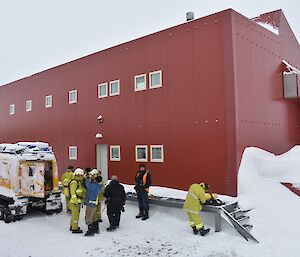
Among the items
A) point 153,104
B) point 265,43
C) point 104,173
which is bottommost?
point 104,173

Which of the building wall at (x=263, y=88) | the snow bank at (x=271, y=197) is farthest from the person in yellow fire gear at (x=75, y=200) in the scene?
the building wall at (x=263, y=88)

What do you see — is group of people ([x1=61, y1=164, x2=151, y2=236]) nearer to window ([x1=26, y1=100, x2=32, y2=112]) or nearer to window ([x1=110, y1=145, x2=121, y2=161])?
window ([x1=110, y1=145, x2=121, y2=161])

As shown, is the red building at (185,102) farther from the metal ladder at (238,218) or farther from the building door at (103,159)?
the metal ladder at (238,218)

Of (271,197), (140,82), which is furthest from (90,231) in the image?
(140,82)

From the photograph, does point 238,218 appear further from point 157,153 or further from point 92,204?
point 157,153

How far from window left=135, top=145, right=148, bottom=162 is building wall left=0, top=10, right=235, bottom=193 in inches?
8.9

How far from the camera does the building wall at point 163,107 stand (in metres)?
11.1

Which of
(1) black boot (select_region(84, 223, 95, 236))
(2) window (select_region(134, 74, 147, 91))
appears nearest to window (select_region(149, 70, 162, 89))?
(2) window (select_region(134, 74, 147, 91))

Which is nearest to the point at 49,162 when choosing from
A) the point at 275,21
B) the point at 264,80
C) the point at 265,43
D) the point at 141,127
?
the point at 141,127

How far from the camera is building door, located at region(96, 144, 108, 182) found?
15.2 m

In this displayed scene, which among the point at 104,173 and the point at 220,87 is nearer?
the point at 220,87

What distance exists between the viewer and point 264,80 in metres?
12.7

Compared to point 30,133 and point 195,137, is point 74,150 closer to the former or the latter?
point 30,133

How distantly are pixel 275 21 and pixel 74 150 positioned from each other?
38.6ft
